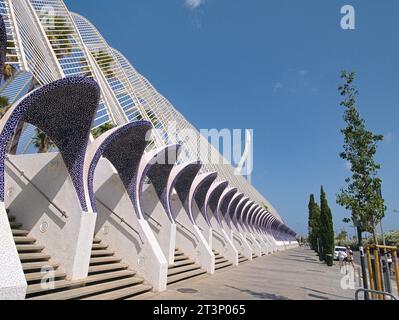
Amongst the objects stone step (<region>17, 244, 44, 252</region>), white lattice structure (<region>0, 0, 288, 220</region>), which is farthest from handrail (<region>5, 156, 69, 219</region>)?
white lattice structure (<region>0, 0, 288, 220</region>)

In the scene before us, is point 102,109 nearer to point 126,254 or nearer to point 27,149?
point 27,149

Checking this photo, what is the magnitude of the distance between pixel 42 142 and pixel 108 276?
47.8 ft

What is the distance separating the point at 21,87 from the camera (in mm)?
16422

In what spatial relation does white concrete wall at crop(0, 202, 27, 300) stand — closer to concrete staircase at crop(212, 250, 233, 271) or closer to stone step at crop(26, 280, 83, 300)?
stone step at crop(26, 280, 83, 300)

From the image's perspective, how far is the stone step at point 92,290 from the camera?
259 inches

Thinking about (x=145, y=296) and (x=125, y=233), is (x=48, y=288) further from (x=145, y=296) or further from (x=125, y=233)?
(x=125, y=233)

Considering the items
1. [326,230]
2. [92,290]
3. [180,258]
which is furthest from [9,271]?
[326,230]

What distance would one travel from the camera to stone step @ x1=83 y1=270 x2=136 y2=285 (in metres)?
7.82

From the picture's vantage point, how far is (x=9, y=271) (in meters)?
5.05

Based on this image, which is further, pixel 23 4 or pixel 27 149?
pixel 27 149

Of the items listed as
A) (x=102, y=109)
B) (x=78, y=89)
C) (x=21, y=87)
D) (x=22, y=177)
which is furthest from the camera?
(x=102, y=109)
